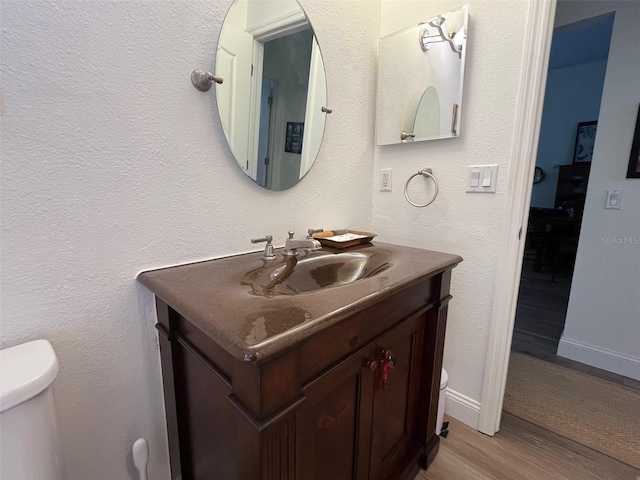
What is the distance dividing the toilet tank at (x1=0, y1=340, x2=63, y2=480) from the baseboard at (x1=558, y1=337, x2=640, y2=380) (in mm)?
2405

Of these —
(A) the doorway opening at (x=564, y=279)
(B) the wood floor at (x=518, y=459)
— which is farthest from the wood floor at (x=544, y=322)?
(B) the wood floor at (x=518, y=459)

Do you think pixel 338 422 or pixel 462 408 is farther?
pixel 462 408

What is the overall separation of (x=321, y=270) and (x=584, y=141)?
4.42 m

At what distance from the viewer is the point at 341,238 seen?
45.1 inches

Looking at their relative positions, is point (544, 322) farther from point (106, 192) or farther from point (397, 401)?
point (106, 192)

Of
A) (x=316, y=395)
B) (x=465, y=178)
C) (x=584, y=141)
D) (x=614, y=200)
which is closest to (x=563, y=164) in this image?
(x=584, y=141)

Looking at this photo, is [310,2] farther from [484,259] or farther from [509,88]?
[484,259]

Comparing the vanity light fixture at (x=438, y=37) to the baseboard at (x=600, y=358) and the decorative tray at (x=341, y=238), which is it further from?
the baseboard at (x=600, y=358)

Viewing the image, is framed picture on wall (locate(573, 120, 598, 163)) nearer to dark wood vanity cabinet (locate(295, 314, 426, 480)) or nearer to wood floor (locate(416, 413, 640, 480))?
wood floor (locate(416, 413, 640, 480))

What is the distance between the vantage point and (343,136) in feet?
4.31

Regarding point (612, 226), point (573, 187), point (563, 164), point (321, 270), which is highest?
point (563, 164)

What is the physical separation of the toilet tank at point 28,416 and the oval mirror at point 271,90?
0.68 metres

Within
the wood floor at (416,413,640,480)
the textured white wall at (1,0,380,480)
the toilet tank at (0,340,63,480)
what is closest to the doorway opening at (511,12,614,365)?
the wood floor at (416,413,640,480)

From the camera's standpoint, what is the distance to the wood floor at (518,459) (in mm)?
1108
